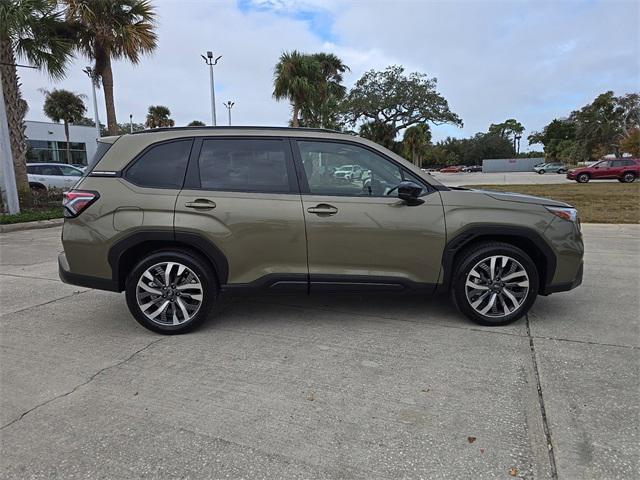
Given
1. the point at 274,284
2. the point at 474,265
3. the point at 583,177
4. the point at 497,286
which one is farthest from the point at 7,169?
the point at 583,177

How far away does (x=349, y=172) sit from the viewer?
13.0 ft

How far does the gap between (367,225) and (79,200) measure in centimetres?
251

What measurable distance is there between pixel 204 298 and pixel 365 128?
41.6 metres

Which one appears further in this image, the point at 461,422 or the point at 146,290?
the point at 146,290

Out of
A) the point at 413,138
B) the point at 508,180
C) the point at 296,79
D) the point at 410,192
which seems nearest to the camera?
the point at 410,192

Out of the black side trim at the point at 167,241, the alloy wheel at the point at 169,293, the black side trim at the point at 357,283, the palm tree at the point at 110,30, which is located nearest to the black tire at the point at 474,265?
the black side trim at the point at 357,283

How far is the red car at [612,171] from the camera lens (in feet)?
89.6

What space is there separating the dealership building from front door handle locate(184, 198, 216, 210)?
40.8 meters

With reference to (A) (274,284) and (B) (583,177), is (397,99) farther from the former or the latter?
(A) (274,284)

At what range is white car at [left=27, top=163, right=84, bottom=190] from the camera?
15703 mm

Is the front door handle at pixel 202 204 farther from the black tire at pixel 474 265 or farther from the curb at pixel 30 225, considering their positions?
the curb at pixel 30 225

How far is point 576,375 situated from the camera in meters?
3.12

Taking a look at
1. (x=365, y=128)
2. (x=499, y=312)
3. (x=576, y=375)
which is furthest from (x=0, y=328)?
(x=365, y=128)

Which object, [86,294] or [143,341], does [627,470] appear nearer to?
[143,341]
